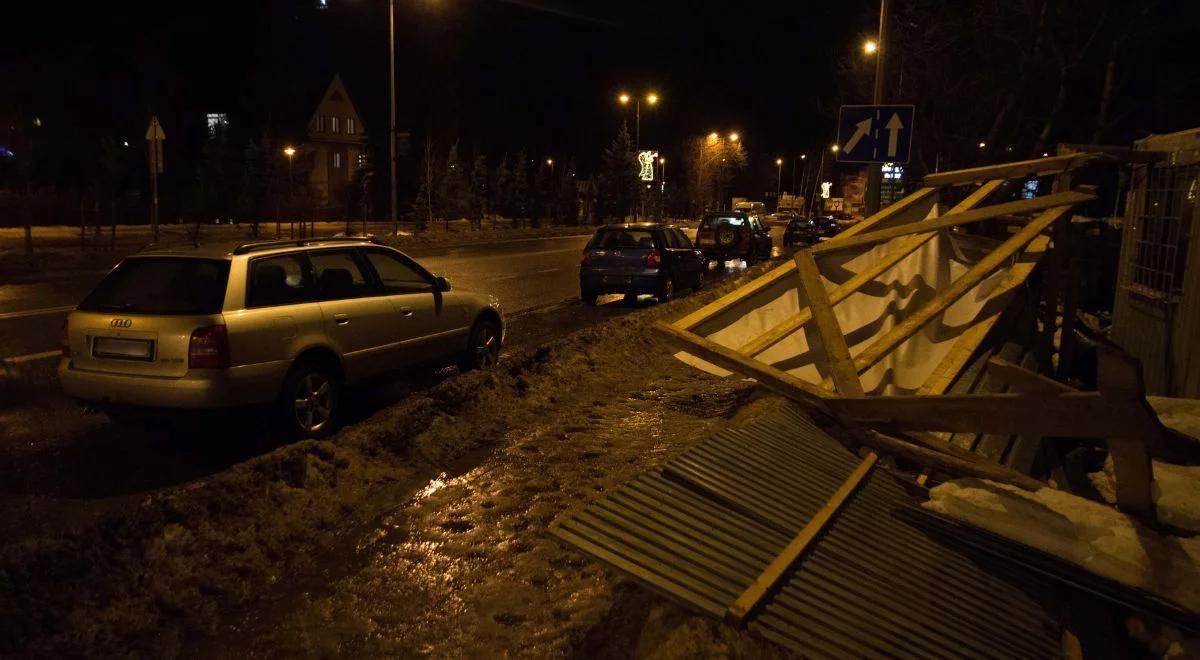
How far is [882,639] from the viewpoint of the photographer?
3.37 meters

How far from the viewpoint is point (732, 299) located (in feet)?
19.4

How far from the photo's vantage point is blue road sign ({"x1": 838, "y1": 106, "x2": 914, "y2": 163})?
1091 cm

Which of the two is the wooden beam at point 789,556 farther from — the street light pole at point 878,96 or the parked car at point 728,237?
the parked car at point 728,237

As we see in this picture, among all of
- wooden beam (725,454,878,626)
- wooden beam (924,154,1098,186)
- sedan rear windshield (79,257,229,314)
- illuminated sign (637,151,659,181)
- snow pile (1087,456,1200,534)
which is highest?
illuminated sign (637,151,659,181)

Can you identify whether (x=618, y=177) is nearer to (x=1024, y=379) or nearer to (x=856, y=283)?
(x=856, y=283)

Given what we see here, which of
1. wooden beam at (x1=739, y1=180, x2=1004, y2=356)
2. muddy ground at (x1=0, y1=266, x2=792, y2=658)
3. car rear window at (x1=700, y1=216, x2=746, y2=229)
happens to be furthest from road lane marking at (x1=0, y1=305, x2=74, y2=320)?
car rear window at (x1=700, y1=216, x2=746, y2=229)

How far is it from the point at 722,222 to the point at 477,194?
25229 millimetres

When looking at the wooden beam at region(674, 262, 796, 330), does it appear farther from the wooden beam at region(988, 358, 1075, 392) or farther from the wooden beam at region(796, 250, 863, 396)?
the wooden beam at region(988, 358, 1075, 392)

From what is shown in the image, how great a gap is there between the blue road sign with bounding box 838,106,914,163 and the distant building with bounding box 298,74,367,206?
2007 inches

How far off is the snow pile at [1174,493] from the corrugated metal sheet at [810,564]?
1219 millimetres

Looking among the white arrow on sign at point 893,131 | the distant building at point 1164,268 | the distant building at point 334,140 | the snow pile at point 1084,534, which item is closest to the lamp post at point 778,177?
the distant building at point 334,140

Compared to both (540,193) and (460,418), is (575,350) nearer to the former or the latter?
(460,418)

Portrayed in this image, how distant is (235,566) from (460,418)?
270 centimetres

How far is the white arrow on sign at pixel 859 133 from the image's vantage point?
11141 millimetres
